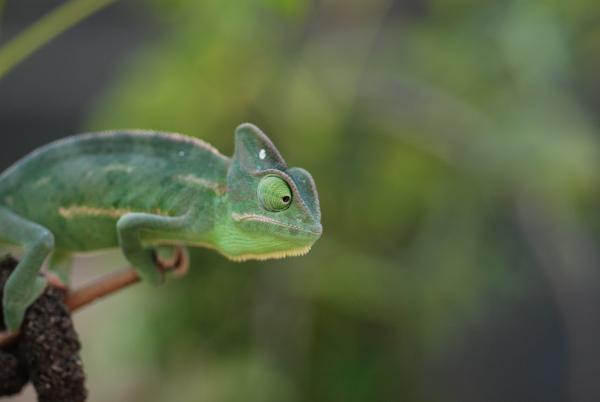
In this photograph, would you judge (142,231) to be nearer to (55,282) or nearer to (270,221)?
(55,282)

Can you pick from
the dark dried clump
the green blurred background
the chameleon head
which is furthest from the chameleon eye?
the green blurred background

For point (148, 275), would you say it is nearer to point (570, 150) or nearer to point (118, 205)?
point (118, 205)

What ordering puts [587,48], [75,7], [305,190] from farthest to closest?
[587,48] → [75,7] → [305,190]

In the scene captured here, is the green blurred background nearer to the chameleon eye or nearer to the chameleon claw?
the chameleon claw

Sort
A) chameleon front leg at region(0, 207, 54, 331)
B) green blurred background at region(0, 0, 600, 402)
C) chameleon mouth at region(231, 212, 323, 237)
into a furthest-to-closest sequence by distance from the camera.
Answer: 1. green blurred background at region(0, 0, 600, 402)
2. chameleon front leg at region(0, 207, 54, 331)
3. chameleon mouth at region(231, 212, 323, 237)

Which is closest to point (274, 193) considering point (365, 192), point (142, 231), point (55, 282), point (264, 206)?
point (264, 206)

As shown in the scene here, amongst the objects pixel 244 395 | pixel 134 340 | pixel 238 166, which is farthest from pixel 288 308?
pixel 238 166
